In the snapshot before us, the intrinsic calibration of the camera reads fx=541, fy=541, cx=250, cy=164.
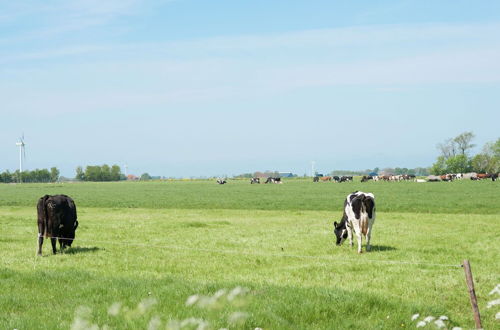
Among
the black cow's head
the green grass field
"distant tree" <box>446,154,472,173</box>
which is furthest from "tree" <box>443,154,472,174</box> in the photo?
the black cow's head

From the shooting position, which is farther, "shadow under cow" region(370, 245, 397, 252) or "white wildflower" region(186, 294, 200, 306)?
"shadow under cow" region(370, 245, 397, 252)

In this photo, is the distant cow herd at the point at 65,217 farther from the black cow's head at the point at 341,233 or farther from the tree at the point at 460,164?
the tree at the point at 460,164

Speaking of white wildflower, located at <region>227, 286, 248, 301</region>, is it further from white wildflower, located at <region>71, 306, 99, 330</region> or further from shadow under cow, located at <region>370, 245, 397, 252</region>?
shadow under cow, located at <region>370, 245, 397, 252</region>

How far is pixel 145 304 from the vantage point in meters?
10.4

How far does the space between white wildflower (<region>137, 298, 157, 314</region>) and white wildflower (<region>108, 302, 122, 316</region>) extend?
1.20 feet

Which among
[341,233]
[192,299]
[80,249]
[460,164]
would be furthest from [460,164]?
[192,299]

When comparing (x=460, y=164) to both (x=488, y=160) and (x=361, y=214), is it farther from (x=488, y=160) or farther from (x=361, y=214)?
(x=361, y=214)

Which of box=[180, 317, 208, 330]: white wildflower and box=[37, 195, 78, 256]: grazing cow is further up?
box=[37, 195, 78, 256]: grazing cow

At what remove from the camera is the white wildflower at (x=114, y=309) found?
9.80m

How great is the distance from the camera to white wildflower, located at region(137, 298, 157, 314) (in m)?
10.0

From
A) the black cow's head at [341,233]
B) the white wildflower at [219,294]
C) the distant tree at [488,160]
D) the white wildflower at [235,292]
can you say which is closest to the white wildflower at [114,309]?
the white wildflower at [219,294]

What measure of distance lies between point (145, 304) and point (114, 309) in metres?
0.61

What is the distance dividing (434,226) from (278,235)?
901 centimetres

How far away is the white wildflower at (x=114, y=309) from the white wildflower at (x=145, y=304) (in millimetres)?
364
